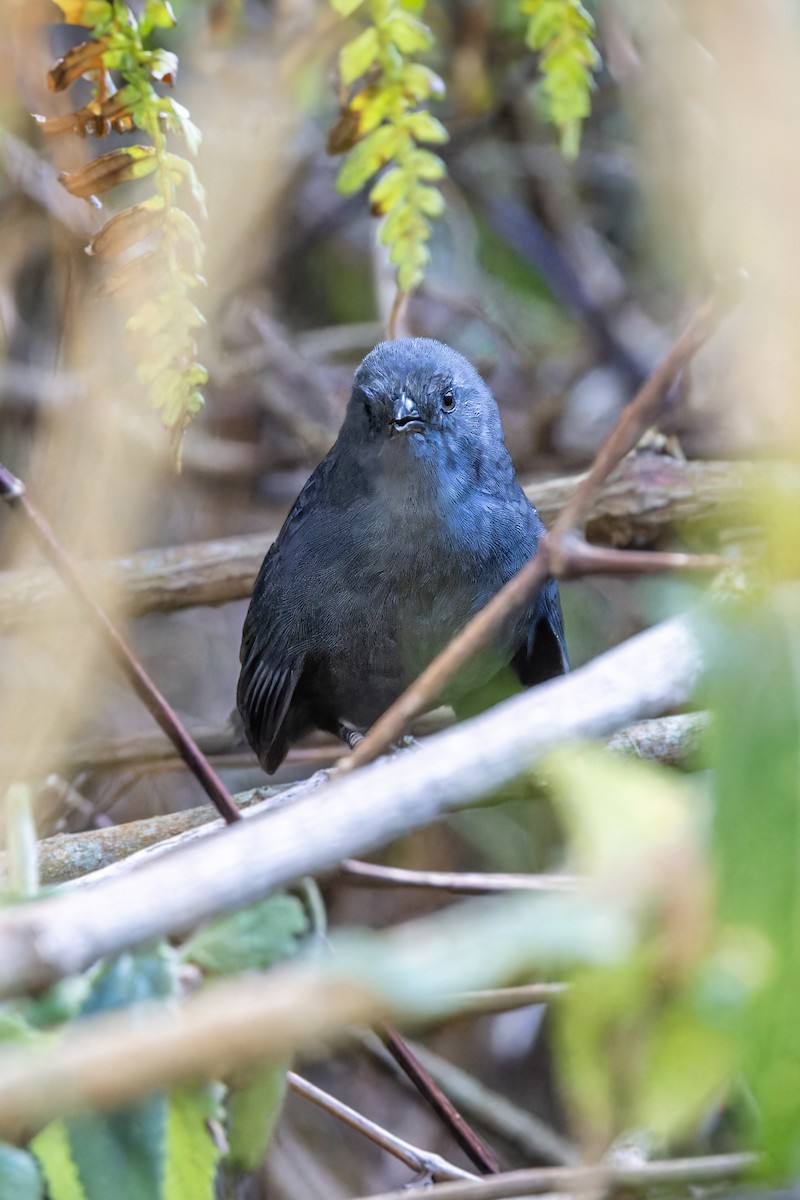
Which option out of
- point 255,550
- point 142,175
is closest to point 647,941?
point 142,175

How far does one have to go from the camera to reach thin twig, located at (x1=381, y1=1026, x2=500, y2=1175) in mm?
2092

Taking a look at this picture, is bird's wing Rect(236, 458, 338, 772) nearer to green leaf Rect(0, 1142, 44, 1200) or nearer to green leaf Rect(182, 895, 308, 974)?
green leaf Rect(182, 895, 308, 974)

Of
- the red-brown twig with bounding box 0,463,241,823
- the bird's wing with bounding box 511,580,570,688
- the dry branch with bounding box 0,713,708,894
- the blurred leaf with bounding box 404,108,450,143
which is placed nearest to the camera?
the red-brown twig with bounding box 0,463,241,823

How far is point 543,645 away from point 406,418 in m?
0.91

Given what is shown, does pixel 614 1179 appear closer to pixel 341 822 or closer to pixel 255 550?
pixel 341 822

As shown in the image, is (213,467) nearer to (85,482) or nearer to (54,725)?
(85,482)

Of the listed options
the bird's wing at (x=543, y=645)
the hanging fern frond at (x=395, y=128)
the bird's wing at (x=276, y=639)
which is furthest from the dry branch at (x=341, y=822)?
the bird's wing at (x=276, y=639)

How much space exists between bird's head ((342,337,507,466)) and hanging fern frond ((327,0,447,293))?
0.97 feet

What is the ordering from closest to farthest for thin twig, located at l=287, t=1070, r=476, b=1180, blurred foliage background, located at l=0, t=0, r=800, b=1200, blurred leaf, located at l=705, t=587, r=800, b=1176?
blurred leaf, located at l=705, t=587, r=800, b=1176 < thin twig, located at l=287, t=1070, r=476, b=1180 < blurred foliage background, located at l=0, t=0, r=800, b=1200

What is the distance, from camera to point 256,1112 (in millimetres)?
1406

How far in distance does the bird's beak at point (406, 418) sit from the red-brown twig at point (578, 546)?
6.70 ft

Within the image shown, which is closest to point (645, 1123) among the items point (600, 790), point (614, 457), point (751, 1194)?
point (600, 790)

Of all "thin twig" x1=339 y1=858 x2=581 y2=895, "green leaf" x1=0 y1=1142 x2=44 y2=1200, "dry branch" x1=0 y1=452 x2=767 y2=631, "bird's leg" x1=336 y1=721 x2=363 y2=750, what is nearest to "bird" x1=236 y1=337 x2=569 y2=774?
"bird's leg" x1=336 y1=721 x2=363 y2=750

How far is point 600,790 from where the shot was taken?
107 cm
